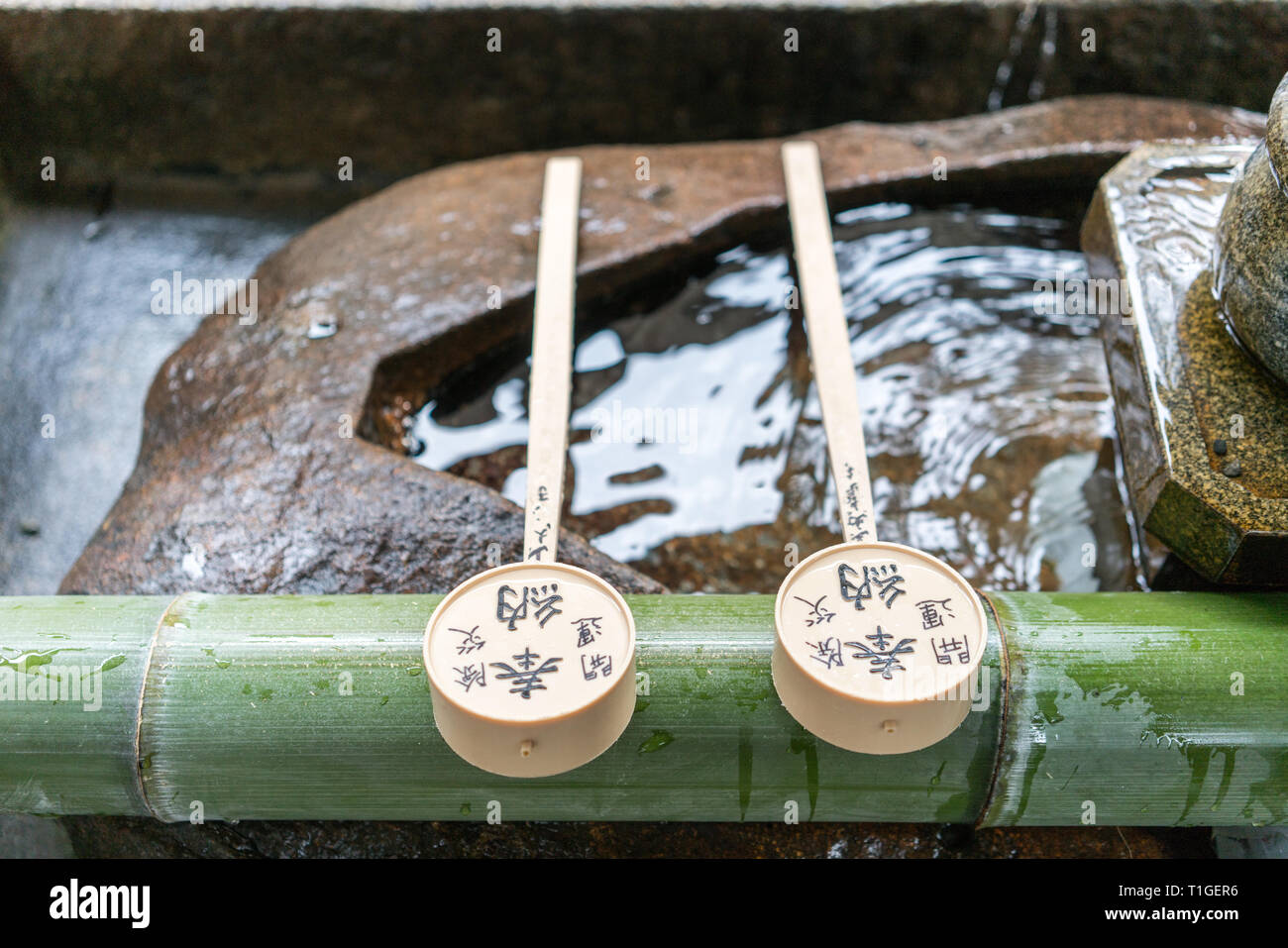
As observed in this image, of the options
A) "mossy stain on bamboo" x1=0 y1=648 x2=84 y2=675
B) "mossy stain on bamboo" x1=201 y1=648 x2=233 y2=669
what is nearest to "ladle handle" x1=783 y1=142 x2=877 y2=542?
"mossy stain on bamboo" x1=201 y1=648 x2=233 y2=669

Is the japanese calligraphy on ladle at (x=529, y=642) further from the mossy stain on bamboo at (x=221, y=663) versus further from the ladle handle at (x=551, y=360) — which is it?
the mossy stain on bamboo at (x=221, y=663)

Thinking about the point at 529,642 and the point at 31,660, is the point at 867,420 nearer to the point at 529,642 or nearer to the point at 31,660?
the point at 529,642

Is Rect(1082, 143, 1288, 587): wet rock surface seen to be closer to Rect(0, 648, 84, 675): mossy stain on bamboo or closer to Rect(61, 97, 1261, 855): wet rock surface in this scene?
Rect(61, 97, 1261, 855): wet rock surface

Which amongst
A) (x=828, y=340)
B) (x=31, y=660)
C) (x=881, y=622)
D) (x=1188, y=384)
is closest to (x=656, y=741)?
(x=881, y=622)

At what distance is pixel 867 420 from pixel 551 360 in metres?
1.19

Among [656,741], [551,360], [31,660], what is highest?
[551,360]

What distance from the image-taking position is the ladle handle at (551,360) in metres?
2.61

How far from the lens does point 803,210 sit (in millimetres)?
3631

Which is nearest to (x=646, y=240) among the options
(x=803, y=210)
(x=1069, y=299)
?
(x=803, y=210)

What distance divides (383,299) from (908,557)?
2.10 metres

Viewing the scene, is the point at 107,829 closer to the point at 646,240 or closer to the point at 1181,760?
the point at 646,240

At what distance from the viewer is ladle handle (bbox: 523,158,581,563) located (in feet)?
8.55

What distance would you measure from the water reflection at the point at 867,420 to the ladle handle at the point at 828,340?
30cm

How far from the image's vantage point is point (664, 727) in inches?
92.7
